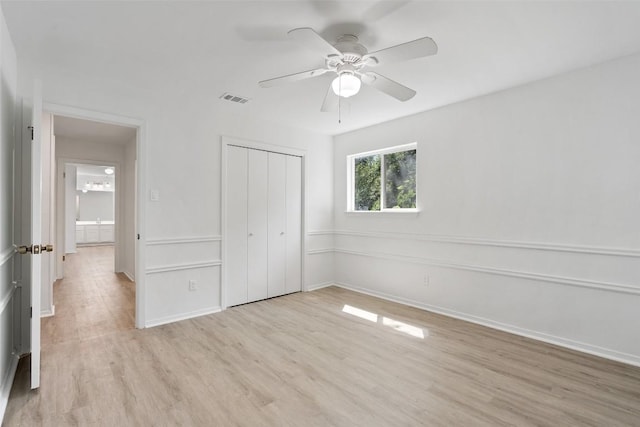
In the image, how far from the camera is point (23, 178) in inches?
102

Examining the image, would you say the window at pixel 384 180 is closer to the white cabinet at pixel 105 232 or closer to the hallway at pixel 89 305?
the hallway at pixel 89 305

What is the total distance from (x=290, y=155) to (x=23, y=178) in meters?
2.86

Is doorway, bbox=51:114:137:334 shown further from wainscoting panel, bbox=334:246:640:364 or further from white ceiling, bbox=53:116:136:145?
wainscoting panel, bbox=334:246:640:364

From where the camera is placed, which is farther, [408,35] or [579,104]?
[579,104]

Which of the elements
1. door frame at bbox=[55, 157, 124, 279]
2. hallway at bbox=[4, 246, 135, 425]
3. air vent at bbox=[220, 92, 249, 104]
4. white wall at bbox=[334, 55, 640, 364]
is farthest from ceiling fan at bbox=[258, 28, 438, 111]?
door frame at bbox=[55, 157, 124, 279]

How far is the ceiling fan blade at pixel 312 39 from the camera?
171 cm

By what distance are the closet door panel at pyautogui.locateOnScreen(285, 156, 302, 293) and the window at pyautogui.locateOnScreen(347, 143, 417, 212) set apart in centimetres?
84

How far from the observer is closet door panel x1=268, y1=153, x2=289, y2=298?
4309 millimetres

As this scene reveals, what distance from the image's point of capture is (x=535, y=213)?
2959 millimetres

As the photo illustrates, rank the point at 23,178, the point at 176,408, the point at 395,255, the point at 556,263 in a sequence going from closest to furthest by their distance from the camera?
the point at 176,408
the point at 23,178
the point at 556,263
the point at 395,255

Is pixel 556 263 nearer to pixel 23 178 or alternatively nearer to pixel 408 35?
pixel 408 35

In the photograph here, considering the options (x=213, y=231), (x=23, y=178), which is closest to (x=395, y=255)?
(x=213, y=231)

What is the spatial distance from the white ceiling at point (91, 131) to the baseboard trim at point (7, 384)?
3061 mm

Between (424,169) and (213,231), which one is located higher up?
(424,169)
